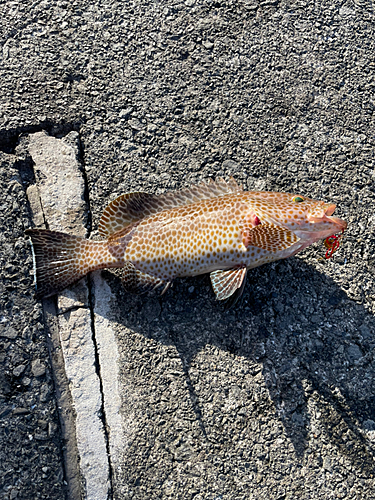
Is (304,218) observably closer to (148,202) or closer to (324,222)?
(324,222)

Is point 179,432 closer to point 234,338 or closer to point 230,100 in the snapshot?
→ point 234,338

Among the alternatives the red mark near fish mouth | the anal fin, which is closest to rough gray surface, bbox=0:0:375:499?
the red mark near fish mouth

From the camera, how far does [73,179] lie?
388cm

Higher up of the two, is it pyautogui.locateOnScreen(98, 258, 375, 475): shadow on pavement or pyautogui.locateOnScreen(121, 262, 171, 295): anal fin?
pyautogui.locateOnScreen(121, 262, 171, 295): anal fin

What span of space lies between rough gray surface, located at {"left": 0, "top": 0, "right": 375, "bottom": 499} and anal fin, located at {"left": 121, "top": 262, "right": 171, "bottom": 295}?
252 millimetres

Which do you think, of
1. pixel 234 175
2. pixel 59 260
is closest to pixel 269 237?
pixel 234 175

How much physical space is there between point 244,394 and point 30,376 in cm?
174

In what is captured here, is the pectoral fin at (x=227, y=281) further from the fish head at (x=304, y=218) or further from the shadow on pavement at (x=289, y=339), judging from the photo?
the fish head at (x=304, y=218)

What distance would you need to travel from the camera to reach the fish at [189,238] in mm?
3293

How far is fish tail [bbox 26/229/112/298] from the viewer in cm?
350

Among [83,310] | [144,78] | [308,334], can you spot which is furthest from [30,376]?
[144,78]

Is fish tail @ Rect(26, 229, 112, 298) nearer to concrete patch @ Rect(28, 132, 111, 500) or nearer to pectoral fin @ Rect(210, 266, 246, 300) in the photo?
concrete patch @ Rect(28, 132, 111, 500)

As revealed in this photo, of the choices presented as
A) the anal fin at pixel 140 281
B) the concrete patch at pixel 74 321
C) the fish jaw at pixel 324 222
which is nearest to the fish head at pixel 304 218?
the fish jaw at pixel 324 222

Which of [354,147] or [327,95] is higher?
[327,95]
